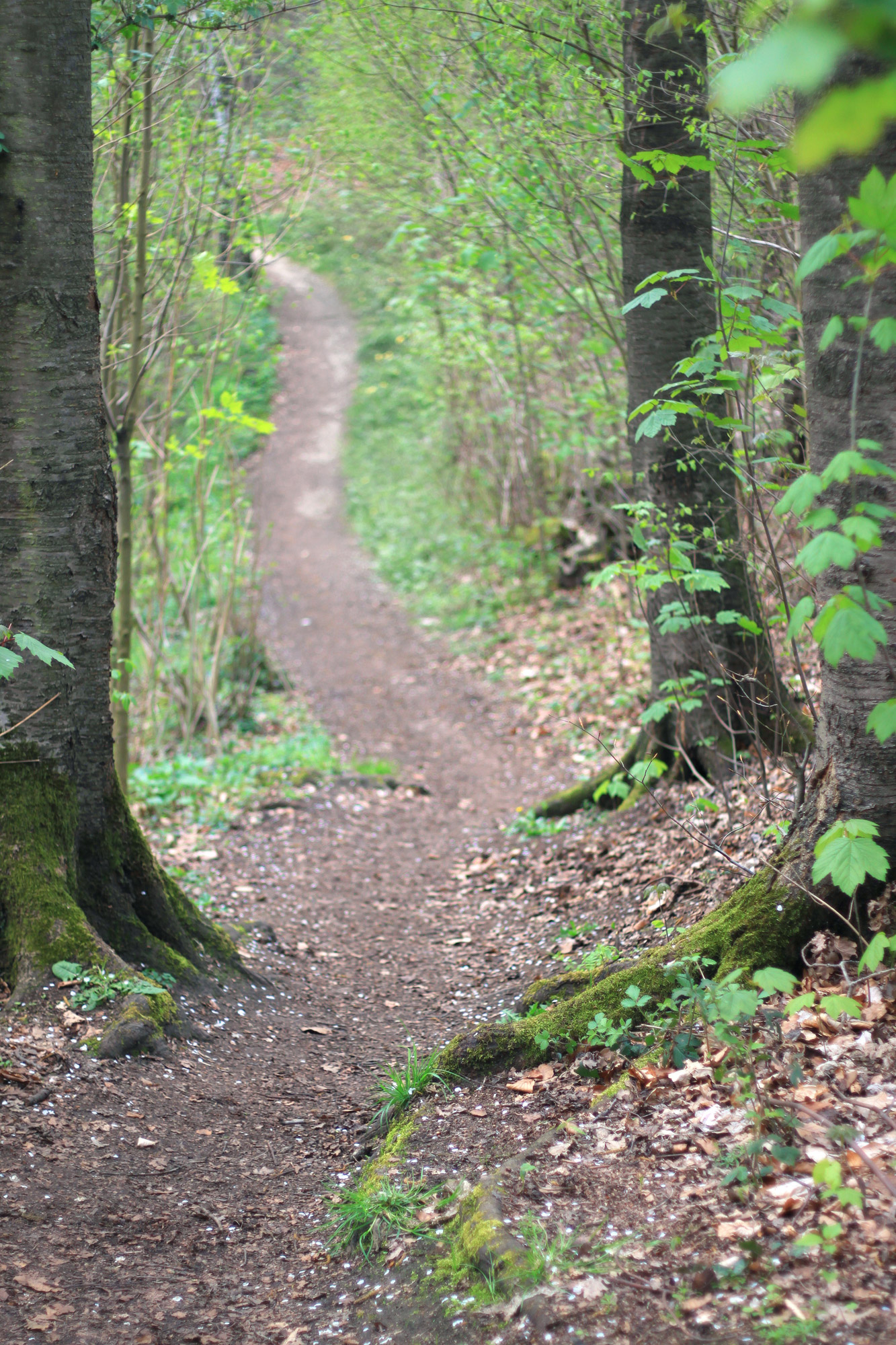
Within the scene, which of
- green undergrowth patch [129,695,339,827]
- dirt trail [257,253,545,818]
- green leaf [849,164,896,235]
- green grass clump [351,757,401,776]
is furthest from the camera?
dirt trail [257,253,545,818]

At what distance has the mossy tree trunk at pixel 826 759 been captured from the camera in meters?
2.53

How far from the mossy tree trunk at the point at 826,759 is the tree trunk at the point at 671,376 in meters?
1.53

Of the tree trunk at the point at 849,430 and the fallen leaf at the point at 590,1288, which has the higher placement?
the tree trunk at the point at 849,430

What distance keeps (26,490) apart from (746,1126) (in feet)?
11.1

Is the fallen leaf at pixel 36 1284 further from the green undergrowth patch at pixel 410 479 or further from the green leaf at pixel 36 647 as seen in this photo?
the green undergrowth patch at pixel 410 479

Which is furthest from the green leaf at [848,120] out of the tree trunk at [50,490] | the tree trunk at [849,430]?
the tree trunk at [50,490]

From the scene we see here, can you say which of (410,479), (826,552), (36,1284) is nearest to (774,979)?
(826,552)

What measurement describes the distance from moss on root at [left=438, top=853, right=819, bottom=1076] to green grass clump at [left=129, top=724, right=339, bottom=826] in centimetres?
396

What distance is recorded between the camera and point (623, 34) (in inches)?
176

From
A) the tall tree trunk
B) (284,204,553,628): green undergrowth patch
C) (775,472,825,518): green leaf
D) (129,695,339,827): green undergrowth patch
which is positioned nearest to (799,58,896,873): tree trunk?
(775,472,825,518): green leaf

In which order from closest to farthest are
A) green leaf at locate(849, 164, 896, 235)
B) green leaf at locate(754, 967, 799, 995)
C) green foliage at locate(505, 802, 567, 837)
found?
green leaf at locate(849, 164, 896, 235), green leaf at locate(754, 967, 799, 995), green foliage at locate(505, 802, 567, 837)

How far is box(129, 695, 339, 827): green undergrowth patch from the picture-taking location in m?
7.00

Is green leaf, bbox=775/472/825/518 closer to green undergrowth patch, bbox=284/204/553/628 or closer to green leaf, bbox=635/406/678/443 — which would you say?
green leaf, bbox=635/406/678/443

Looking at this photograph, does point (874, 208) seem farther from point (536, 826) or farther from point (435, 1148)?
point (536, 826)
